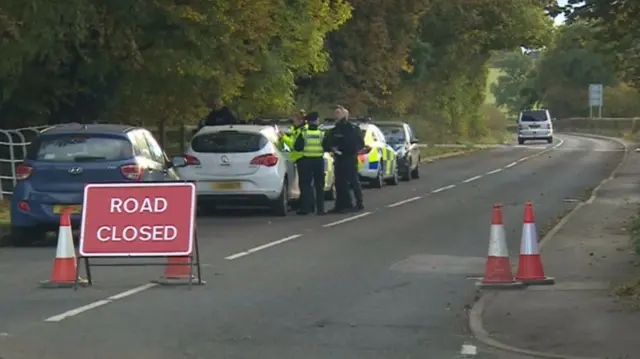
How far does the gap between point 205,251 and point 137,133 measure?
2.53 m

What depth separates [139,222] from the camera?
43.8 ft

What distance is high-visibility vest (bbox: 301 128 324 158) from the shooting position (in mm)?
22469

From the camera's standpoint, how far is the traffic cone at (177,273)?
13.6 m

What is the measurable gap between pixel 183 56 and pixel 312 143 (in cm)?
380

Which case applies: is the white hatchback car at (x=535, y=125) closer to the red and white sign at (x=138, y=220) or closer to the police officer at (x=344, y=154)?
the police officer at (x=344, y=154)

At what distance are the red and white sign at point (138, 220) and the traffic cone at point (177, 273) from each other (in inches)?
14.4

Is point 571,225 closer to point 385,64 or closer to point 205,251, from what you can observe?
point 205,251

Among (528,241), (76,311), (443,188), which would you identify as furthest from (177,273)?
(443,188)

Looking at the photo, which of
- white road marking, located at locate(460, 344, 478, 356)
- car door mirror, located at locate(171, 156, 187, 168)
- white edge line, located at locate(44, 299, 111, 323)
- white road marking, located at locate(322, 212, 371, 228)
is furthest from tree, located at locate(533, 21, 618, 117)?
white road marking, located at locate(460, 344, 478, 356)

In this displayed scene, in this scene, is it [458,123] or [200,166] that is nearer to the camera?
[200,166]

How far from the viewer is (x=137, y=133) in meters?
18.5

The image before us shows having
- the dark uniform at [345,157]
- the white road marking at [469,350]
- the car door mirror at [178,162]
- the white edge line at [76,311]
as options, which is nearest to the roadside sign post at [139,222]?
the white edge line at [76,311]

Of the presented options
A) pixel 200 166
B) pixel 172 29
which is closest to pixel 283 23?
pixel 172 29

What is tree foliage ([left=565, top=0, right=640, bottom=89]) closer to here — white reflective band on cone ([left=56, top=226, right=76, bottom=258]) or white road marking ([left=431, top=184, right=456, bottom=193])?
white reflective band on cone ([left=56, top=226, right=76, bottom=258])
